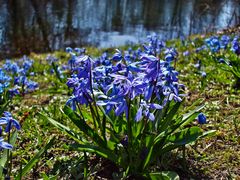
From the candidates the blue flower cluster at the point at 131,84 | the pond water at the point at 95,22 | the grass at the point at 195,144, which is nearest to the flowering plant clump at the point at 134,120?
the blue flower cluster at the point at 131,84

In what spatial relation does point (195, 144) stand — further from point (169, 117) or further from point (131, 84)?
point (131, 84)

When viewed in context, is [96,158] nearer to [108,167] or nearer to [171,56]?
[108,167]

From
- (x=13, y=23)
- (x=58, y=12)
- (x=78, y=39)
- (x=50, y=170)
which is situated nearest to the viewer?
(x=50, y=170)

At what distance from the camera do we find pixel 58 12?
62.3 feet

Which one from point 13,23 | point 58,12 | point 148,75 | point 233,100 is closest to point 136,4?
point 58,12

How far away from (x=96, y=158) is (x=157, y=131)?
0.50 m

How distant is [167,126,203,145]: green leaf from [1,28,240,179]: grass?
0.79ft

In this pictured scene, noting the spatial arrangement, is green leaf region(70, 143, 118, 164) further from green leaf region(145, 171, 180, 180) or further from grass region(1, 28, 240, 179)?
green leaf region(145, 171, 180, 180)

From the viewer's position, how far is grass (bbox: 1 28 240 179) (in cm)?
262

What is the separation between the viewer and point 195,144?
2.89 meters

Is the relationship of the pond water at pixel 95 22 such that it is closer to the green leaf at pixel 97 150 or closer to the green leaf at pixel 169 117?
the green leaf at pixel 169 117

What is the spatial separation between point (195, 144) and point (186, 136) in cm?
50

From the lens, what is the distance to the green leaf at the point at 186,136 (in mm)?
2400

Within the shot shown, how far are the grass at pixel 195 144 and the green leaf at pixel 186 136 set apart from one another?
239 mm
